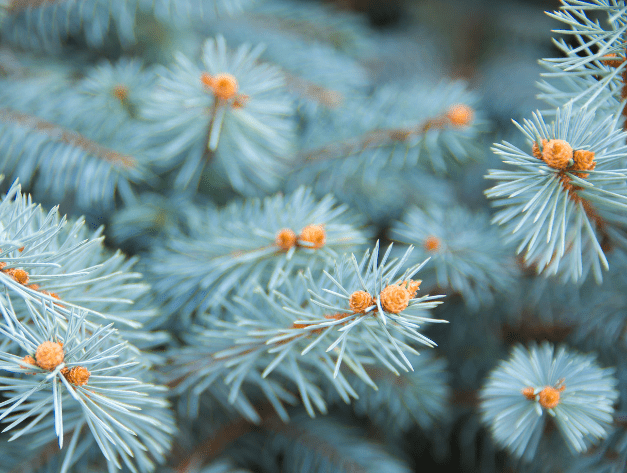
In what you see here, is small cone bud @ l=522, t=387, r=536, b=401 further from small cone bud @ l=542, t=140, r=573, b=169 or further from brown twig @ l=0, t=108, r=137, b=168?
brown twig @ l=0, t=108, r=137, b=168

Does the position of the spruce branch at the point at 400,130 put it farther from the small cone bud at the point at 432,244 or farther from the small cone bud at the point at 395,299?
the small cone bud at the point at 395,299

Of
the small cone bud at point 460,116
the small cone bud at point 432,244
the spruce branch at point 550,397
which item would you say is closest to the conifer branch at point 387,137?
the small cone bud at point 460,116

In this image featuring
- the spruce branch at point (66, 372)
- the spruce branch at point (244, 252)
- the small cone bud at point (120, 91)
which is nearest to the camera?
the spruce branch at point (66, 372)

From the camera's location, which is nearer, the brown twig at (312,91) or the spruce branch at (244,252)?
the spruce branch at (244,252)

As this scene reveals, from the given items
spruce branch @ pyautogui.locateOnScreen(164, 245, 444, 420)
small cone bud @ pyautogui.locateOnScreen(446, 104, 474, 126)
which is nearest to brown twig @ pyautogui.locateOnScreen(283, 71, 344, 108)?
small cone bud @ pyautogui.locateOnScreen(446, 104, 474, 126)

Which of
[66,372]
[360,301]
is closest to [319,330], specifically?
[360,301]

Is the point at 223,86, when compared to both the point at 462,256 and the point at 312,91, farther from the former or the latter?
the point at 462,256

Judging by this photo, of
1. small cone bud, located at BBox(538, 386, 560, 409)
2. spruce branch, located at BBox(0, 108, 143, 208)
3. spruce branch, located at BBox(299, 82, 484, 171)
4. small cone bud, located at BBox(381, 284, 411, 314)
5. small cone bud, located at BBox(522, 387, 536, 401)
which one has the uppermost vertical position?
spruce branch, located at BBox(299, 82, 484, 171)
